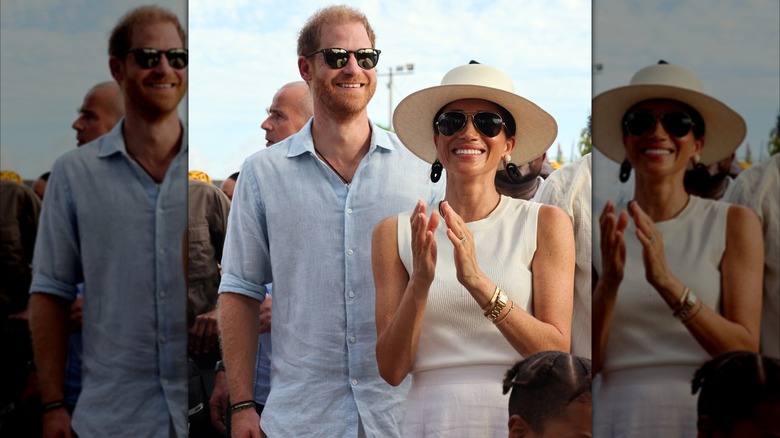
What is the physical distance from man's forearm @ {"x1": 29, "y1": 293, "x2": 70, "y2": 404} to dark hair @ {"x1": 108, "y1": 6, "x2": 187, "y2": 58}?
1.80 ft

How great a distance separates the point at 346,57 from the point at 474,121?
0.41 metres

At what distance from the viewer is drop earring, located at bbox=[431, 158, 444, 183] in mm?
2812

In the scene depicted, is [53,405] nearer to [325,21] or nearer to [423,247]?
[423,247]

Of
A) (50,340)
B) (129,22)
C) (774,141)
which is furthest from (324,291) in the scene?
(774,141)

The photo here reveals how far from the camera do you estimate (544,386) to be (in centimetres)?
268

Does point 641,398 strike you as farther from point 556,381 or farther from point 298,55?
point 298,55

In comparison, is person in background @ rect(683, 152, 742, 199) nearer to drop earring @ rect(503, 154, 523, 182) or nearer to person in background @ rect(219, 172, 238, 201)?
drop earring @ rect(503, 154, 523, 182)

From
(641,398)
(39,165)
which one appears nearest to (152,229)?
(39,165)

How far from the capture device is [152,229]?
207 centimetres

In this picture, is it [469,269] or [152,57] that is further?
[469,269]

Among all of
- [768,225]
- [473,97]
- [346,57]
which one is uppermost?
[346,57]

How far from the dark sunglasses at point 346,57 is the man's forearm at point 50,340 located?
1.10 metres

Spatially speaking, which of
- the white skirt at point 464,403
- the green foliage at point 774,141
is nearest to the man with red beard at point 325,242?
the white skirt at point 464,403

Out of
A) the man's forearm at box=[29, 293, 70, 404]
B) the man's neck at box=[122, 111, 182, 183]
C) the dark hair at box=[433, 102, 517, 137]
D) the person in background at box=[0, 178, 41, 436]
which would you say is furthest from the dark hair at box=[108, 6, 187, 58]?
the dark hair at box=[433, 102, 517, 137]
